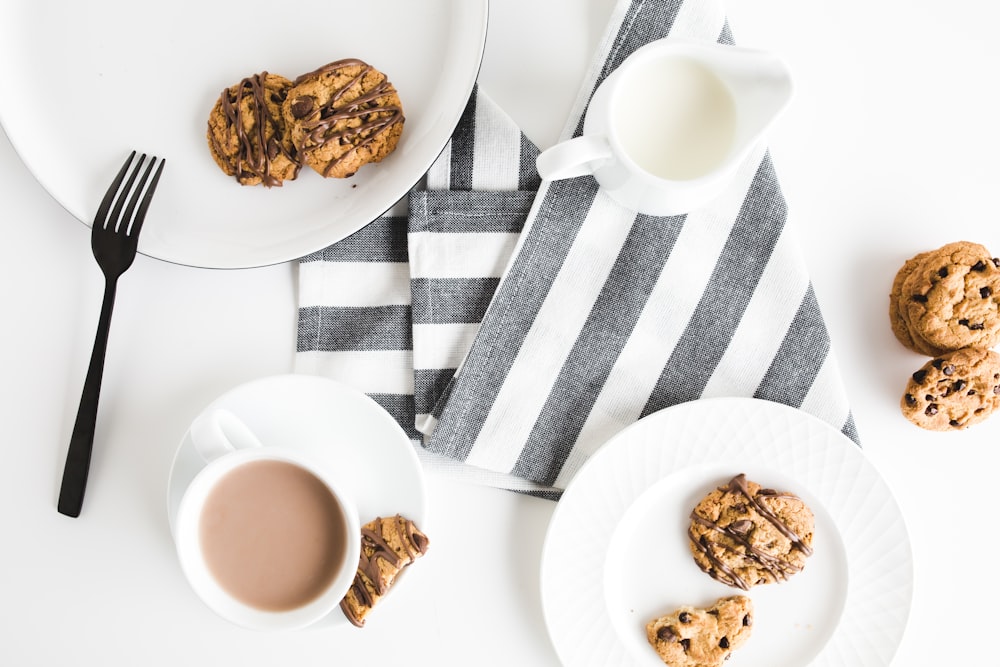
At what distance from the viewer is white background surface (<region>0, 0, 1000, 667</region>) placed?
45.7 inches

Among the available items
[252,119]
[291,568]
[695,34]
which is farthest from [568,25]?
[291,568]

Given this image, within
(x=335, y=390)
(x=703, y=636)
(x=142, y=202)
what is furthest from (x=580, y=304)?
(x=142, y=202)

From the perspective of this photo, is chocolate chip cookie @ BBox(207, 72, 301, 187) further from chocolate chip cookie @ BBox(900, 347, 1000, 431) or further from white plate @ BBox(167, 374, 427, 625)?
chocolate chip cookie @ BBox(900, 347, 1000, 431)

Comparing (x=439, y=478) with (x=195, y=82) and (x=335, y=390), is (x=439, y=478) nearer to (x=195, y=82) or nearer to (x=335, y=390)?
(x=335, y=390)

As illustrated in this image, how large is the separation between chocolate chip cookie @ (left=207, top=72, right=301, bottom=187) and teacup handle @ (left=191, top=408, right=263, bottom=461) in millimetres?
330

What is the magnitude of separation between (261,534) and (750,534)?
0.67m

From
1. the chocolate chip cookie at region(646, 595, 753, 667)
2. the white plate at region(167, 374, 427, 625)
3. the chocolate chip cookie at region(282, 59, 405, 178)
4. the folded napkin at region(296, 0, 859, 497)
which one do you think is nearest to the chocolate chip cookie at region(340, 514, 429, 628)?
the white plate at region(167, 374, 427, 625)

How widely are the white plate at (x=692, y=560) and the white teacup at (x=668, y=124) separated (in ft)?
1.02

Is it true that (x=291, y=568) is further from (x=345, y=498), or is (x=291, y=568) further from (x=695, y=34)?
(x=695, y=34)

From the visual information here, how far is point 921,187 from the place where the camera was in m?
1.17

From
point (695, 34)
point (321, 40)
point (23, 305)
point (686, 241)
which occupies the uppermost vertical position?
point (695, 34)

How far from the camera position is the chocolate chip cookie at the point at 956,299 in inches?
41.5

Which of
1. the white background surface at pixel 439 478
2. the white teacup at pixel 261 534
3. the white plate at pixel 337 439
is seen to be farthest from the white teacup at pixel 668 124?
the white teacup at pixel 261 534

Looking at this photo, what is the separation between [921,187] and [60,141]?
127cm
